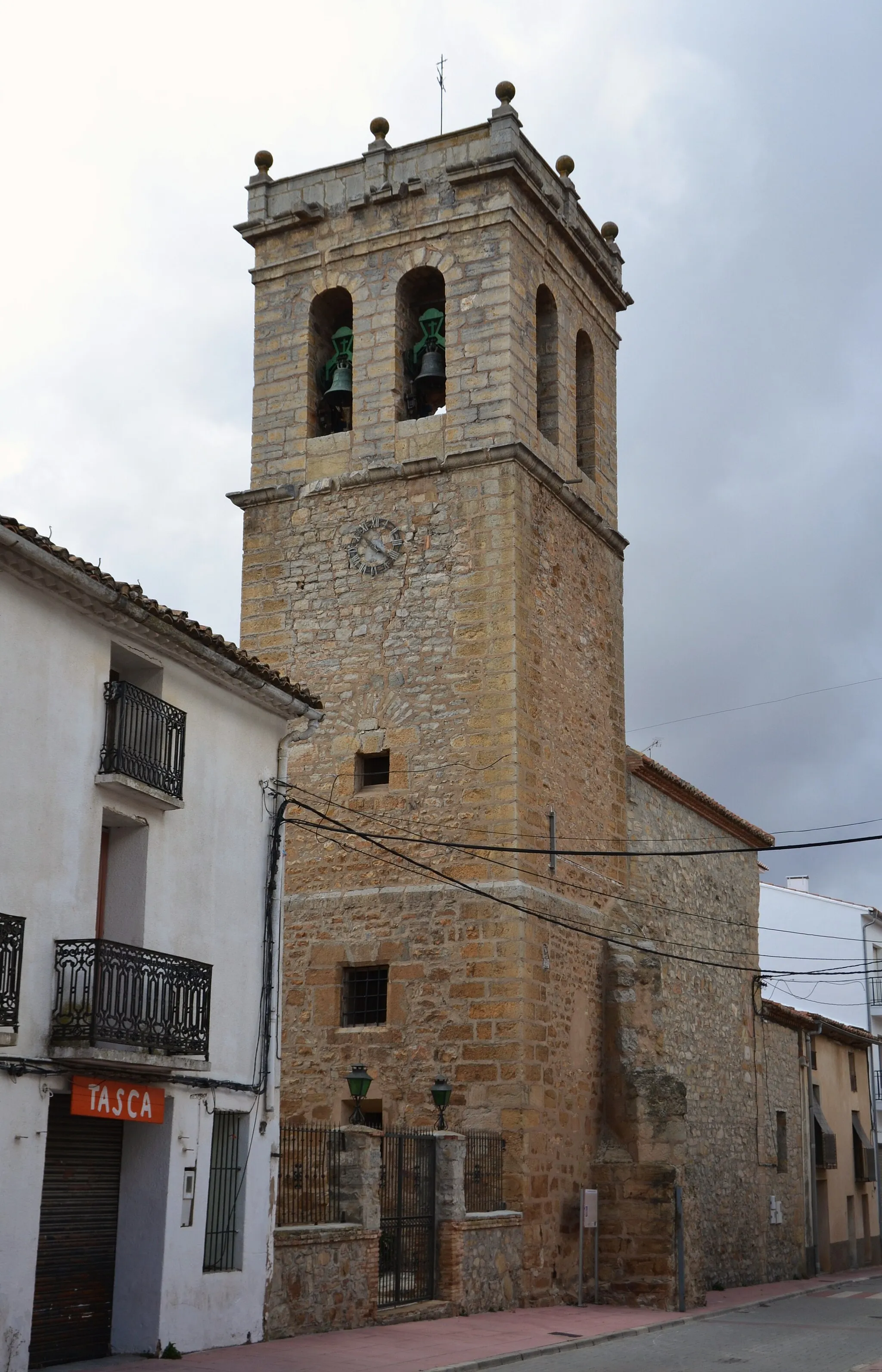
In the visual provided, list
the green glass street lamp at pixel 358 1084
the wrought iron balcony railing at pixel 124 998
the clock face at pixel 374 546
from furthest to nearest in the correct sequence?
the clock face at pixel 374 546 → the green glass street lamp at pixel 358 1084 → the wrought iron balcony railing at pixel 124 998

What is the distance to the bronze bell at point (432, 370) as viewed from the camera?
20547 millimetres

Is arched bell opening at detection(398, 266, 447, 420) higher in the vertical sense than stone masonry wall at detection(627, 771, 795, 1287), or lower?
higher

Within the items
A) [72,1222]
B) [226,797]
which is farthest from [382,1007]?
[72,1222]

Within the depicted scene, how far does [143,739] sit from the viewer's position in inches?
509

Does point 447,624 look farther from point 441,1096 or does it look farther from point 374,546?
point 441,1096

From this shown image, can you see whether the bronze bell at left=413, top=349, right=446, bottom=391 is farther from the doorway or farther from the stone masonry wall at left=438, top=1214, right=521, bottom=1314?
the doorway

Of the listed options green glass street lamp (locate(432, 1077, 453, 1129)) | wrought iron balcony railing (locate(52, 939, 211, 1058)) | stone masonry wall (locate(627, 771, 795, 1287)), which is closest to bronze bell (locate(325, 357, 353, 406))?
stone masonry wall (locate(627, 771, 795, 1287))

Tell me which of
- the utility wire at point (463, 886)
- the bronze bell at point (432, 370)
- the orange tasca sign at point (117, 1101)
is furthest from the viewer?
the bronze bell at point (432, 370)

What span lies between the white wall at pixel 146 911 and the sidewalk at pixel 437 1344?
579 millimetres

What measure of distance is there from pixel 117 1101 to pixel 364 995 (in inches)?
277

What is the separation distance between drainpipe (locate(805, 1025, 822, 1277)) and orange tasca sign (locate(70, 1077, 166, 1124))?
63.9 feet

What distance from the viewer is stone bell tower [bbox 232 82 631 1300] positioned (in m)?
18.1

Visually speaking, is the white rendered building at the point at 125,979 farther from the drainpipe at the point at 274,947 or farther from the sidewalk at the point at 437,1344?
the sidewalk at the point at 437,1344

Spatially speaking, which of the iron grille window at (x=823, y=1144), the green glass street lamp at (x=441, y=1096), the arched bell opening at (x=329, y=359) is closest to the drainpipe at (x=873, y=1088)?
the iron grille window at (x=823, y=1144)
